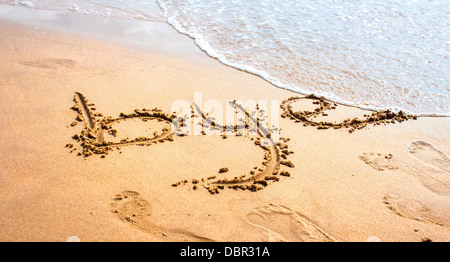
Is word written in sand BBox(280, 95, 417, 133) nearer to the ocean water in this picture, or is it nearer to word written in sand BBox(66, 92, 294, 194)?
the ocean water

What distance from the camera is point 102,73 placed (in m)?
4.74

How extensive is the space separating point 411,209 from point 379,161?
71cm

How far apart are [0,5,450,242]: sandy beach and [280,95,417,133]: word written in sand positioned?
30 millimetres

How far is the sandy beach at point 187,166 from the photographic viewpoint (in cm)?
261

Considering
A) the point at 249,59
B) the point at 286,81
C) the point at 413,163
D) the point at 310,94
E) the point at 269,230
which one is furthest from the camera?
the point at 249,59

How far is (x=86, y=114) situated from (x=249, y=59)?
9.65 ft

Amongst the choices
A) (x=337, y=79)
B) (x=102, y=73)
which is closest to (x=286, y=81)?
(x=337, y=79)

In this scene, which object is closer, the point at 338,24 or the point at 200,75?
the point at 200,75

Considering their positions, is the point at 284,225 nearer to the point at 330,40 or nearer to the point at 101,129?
the point at 101,129

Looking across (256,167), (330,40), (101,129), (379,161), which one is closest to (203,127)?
(256,167)

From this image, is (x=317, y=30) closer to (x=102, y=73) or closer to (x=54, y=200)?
(x=102, y=73)

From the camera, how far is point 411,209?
2941 millimetres

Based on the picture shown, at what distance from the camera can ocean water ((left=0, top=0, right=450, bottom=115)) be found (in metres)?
4.95

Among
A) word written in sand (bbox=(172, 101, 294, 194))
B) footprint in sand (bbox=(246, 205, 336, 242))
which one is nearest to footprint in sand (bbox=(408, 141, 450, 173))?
word written in sand (bbox=(172, 101, 294, 194))
